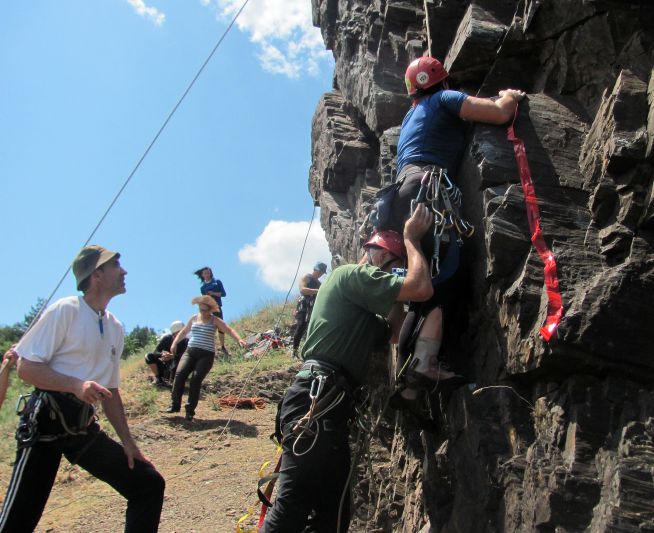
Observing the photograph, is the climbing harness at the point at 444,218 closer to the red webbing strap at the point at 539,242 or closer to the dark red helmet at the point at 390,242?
the dark red helmet at the point at 390,242

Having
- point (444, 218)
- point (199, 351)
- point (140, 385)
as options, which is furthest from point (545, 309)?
point (140, 385)

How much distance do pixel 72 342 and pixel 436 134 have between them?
134 inches

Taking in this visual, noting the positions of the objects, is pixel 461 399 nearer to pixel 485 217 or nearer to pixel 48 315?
pixel 485 217

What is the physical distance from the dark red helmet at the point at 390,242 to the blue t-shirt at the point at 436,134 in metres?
0.82

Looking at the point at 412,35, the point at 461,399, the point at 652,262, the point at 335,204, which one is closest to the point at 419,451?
the point at 461,399

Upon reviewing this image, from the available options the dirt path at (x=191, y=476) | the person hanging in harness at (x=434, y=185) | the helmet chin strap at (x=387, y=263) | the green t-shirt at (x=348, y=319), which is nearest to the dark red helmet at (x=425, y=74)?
the person hanging in harness at (x=434, y=185)

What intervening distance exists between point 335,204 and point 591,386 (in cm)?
833

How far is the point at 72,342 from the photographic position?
501cm

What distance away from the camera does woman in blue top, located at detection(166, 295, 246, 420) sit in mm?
11352

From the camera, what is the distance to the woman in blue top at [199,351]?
1135cm

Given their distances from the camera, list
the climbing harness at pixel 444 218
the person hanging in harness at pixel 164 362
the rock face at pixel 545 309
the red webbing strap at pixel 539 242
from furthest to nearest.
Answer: the person hanging in harness at pixel 164 362, the climbing harness at pixel 444 218, the red webbing strap at pixel 539 242, the rock face at pixel 545 309

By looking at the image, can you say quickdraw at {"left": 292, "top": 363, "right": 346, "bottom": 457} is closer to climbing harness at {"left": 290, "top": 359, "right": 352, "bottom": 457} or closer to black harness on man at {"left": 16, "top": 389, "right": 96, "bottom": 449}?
climbing harness at {"left": 290, "top": 359, "right": 352, "bottom": 457}

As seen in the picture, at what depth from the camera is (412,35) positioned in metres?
9.12

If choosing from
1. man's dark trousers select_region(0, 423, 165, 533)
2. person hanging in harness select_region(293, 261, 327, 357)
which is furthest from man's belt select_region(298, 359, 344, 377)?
person hanging in harness select_region(293, 261, 327, 357)
